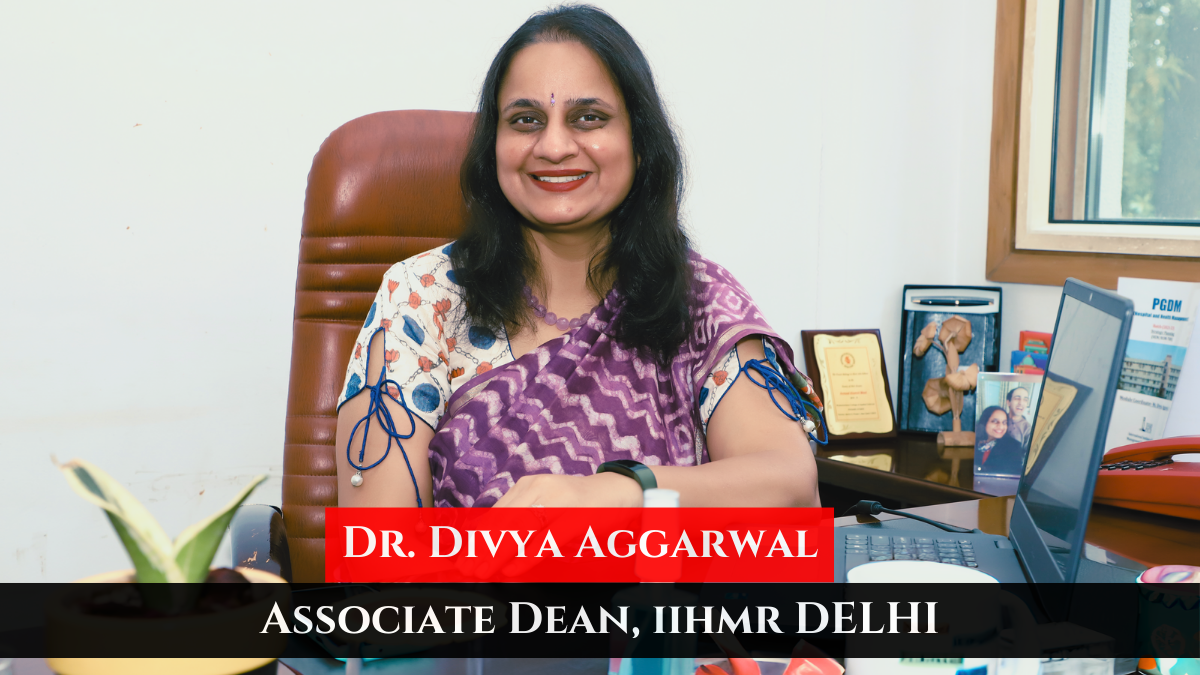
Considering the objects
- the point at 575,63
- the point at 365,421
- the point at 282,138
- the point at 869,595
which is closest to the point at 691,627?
the point at 869,595

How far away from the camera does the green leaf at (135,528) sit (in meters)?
0.38

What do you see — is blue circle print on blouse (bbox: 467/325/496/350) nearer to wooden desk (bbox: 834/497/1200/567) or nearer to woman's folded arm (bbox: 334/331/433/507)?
woman's folded arm (bbox: 334/331/433/507)

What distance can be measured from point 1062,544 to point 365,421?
0.85 meters

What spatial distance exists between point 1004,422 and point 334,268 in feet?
3.91

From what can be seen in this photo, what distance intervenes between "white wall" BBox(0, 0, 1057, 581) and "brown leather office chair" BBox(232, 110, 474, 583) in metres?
0.33

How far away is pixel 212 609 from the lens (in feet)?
1.27

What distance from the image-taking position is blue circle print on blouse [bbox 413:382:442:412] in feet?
3.93

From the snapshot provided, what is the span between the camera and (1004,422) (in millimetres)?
1531

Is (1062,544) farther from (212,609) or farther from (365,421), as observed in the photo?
(365,421)

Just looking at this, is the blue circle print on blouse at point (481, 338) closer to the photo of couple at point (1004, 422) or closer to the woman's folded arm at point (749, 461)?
the woman's folded arm at point (749, 461)

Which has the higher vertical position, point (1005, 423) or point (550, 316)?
point (550, 316)

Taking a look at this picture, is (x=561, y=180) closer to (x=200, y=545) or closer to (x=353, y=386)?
(x=353, y=386)
